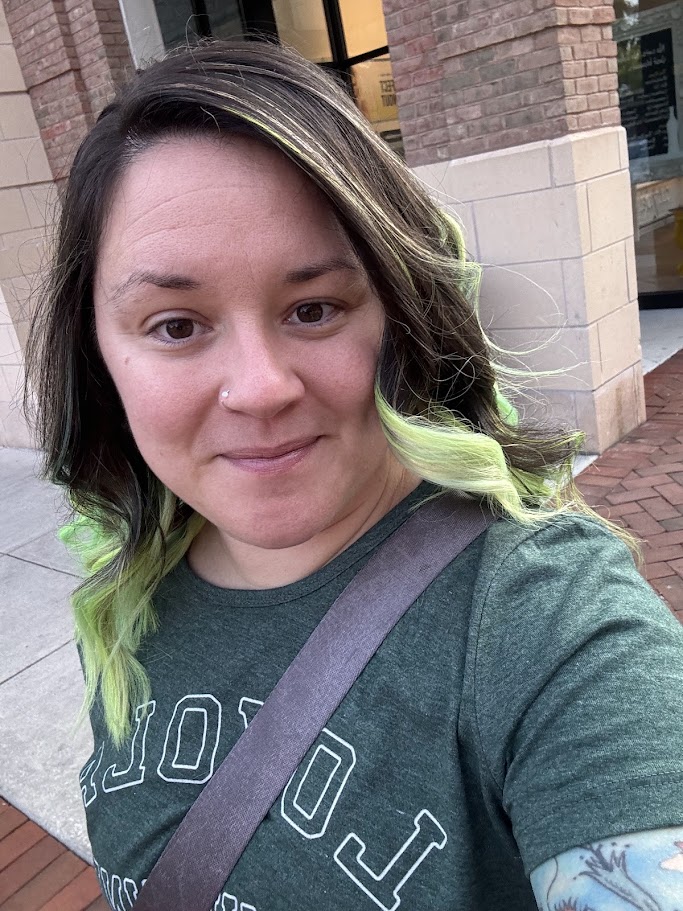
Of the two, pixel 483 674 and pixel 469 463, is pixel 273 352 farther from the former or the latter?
pixel 483 674

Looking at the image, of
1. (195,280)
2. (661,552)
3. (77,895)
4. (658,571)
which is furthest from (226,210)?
(661,552)

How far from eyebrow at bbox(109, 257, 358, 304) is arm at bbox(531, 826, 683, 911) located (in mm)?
707

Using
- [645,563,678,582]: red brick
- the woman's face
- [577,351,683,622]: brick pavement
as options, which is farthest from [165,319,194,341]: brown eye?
[645,563,678,582]: red brick

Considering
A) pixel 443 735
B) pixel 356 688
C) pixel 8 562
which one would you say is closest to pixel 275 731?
pixel 356 688

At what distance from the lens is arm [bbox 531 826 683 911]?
686 millimetres

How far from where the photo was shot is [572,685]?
789 millimetres

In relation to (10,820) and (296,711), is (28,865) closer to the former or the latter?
(10,820)

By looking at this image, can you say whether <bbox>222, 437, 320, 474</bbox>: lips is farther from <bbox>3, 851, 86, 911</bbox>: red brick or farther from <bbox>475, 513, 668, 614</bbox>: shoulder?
<bbox>3, 851, 86, 911</bbox>: red brick

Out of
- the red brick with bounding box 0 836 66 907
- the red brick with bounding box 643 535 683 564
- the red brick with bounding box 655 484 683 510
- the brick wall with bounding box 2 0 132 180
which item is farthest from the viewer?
the brick wall with bounding box 2 0 132 180

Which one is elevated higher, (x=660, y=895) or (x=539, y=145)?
(x=539, y=145)

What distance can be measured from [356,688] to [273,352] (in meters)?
0.44

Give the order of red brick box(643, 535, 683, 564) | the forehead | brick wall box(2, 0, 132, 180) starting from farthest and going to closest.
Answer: brick wall box(2, 0, 132, 180) → red brick box(643, 535, 683, 564) → the forehead

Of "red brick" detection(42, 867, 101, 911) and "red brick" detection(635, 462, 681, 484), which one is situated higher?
"red brick" detection(635, 462, 681, 484)

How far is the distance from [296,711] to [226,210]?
2.10ft
